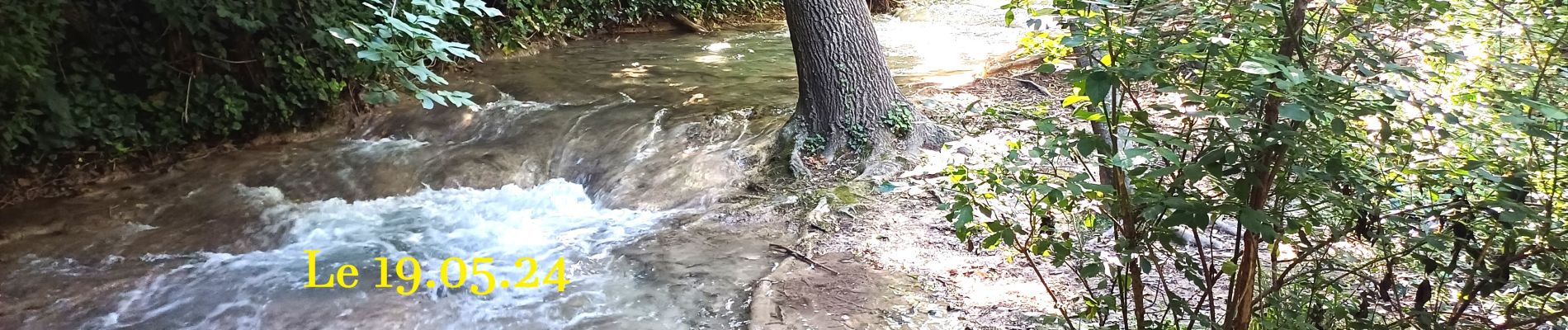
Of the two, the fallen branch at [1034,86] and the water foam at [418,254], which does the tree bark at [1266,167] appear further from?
the fallen branch at [1034,86]

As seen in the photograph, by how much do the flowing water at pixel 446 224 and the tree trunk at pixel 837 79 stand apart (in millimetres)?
457

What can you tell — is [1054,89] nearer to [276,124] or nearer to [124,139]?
[276,124]

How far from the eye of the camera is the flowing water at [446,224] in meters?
3.54

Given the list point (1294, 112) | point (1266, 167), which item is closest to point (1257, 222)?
point (1266, 167)

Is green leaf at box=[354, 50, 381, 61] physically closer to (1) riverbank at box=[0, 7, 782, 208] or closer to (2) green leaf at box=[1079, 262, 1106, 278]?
(2) green leaf at box=[1079, 262, 1106, 278]

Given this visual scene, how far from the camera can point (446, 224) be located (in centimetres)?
466

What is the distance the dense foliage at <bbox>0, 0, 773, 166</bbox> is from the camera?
4.39m

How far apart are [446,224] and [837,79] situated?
236cm

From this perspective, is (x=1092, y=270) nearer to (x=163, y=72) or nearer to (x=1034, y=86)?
(x=1034, y=86)

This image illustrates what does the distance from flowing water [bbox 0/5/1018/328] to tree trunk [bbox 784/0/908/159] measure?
46 cm

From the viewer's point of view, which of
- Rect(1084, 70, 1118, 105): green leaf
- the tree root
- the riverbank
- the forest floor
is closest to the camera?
Rect(1084, 70, 1118, 105): green leaf

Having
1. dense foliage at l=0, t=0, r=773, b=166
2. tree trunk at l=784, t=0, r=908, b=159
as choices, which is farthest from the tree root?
tree trunk at l=784, t=0, r=908, b=159

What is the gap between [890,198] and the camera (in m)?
4.29

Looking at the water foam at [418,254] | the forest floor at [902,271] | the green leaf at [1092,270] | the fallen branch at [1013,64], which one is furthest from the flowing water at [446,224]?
the fallen branch at [1013,64]
